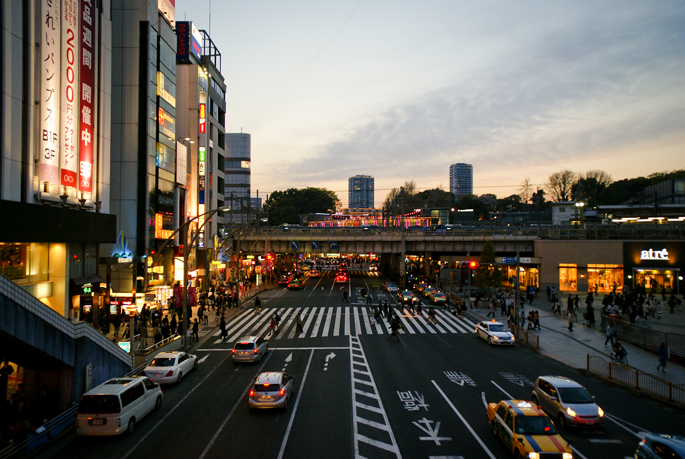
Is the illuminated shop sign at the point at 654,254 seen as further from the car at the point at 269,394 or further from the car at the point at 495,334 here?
the car at the point at 269,394

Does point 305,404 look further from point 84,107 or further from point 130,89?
point 130,89

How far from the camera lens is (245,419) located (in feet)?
48.4

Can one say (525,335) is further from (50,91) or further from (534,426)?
(50,91)

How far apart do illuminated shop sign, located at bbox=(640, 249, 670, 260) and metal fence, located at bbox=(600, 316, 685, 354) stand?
29.3m

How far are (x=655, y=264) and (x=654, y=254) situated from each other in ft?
4.27

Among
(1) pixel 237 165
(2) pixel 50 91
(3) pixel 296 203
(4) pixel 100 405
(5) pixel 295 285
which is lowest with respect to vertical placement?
(5) pixel 295 285

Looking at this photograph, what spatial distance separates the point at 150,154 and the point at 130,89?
5.55 m

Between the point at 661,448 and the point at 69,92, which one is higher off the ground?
the point at 69,92

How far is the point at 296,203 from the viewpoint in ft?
568

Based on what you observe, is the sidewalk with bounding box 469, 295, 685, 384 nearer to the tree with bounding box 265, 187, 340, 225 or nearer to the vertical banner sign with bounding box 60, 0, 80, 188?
the vertical banner sign with bounding box 60, 0, 80, 188

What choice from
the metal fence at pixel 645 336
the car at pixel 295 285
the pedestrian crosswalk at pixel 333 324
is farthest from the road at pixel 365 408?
the car at pixel 295 285

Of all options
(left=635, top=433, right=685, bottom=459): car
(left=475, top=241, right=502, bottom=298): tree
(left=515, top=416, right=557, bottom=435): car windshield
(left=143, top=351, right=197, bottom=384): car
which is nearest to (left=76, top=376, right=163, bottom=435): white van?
(left=143, top=351, right=197, bottom=384): car

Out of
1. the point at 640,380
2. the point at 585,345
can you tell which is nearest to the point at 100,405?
the point at 640,380

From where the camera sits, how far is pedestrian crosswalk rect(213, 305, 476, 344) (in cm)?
3080
